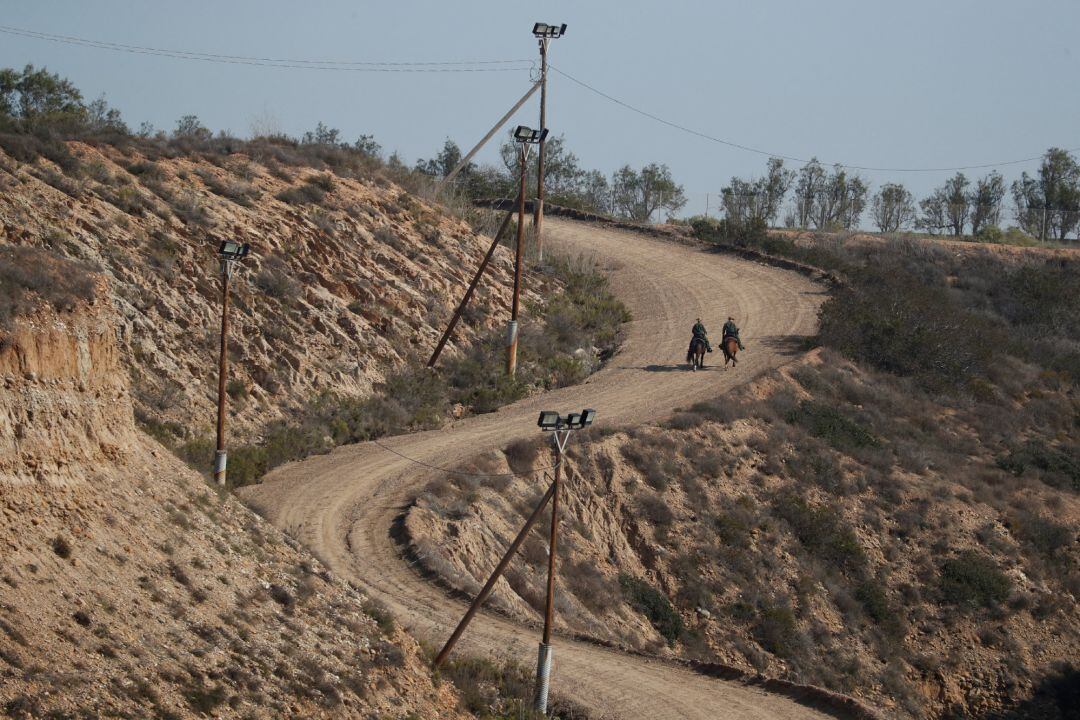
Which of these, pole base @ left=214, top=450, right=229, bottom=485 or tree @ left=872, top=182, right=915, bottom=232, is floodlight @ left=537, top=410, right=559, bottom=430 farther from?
tree @ left=872, top=182, right=915, bottom=232

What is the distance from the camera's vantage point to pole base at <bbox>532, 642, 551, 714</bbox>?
19250 mm

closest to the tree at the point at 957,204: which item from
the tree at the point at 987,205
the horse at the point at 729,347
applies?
the tree at the point at 987,205

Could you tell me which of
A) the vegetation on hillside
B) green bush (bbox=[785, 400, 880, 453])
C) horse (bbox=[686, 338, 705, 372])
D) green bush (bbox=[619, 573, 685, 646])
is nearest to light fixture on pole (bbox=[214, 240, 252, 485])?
the vegetation on hillside

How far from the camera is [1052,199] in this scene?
68312mm

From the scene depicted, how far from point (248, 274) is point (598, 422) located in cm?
1009

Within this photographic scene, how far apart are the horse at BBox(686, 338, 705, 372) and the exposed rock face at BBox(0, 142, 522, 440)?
6.14 m

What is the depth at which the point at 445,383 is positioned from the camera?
33562mm

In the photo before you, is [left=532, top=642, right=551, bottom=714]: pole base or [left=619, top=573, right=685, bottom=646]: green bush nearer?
[left=532, top=642, right=551, bottom=714]: pole base

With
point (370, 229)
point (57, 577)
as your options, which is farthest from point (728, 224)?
point (57, 577)

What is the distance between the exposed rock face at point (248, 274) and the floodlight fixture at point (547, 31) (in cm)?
759

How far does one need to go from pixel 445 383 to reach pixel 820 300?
18751mm

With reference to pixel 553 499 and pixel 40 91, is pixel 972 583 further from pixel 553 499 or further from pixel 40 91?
pixel 40 91

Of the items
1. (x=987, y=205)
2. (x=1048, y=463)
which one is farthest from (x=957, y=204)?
(x=1048, y=463)

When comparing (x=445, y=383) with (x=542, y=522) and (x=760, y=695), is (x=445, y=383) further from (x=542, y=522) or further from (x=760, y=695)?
(x=760, y=695)
